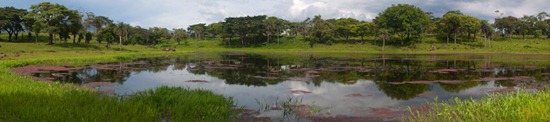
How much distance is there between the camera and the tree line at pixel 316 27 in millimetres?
78125

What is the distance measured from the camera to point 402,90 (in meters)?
20.6

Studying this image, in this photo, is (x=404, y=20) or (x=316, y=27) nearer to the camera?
(x=404, y=20)

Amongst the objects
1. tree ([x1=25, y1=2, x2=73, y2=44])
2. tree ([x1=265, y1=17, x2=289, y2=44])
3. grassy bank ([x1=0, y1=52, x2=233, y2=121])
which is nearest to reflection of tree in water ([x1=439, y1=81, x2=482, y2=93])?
grassy bank ([x1=0, y1=52, x2=233, y2=121])

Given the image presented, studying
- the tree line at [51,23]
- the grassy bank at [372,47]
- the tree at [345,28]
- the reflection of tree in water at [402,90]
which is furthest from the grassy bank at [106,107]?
the tree at [345,28]

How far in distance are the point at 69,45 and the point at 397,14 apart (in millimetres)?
75919

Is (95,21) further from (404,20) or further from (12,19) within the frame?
(404,20)

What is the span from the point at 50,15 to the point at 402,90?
78.1 m

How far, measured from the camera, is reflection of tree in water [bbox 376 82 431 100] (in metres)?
18.5

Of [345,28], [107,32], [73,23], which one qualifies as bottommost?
[107,32]

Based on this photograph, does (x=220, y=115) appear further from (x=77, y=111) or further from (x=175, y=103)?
(x=77, y=111)

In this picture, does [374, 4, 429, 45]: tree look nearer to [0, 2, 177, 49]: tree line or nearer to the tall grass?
[0, 2, 177, 49]: tree line

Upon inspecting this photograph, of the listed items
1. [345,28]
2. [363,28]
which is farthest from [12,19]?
[363,28]

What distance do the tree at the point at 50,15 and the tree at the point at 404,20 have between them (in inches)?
2898

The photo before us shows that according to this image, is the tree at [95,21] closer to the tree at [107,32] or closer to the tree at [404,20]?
the tree at [107,32]
